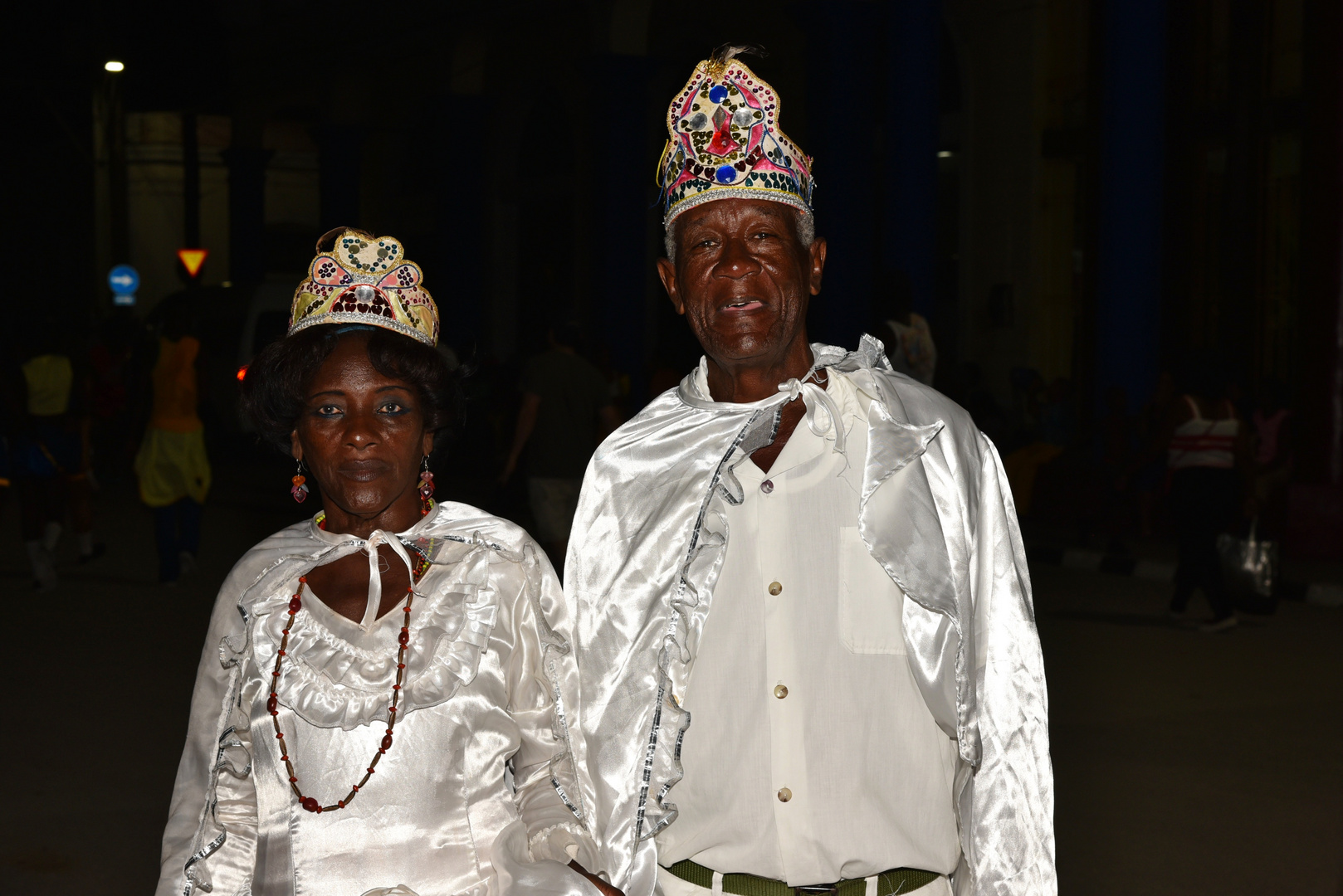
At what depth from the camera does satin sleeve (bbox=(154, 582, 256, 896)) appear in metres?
2.48

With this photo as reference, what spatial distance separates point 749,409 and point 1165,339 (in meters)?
17.0

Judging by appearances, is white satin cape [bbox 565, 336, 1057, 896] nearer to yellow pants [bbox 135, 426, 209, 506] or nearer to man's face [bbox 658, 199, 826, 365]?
man's face [bbox 658, 199, 826, 365]

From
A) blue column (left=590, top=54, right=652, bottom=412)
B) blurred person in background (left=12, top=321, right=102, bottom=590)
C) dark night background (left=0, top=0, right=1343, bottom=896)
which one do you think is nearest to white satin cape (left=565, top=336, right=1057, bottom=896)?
dark night background (left=0, top=0, right=1343, bottom=896)

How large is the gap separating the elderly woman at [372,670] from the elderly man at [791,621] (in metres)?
0.12

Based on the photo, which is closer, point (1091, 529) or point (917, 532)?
point (917, 532)

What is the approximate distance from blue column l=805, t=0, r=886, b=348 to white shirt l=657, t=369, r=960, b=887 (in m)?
14.5

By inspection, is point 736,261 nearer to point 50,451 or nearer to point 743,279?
point 743,279

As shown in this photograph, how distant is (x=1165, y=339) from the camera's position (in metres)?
18.5

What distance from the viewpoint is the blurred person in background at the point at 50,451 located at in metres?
11.2

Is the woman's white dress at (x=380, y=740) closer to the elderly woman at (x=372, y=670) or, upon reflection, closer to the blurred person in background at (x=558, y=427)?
the elderly woman at (x=372, y=670)

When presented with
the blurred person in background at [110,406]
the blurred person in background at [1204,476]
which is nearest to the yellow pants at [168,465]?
the blurred person in background at [1204,476]

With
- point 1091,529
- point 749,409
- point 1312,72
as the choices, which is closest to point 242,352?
point 1091,529

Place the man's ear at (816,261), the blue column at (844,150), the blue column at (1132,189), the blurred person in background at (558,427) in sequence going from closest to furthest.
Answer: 1. the man's ear at (816,261)
2. the blurred person in background at (558,427)
3. the blue column at (1132,189)
4. the blue column at (844,150)

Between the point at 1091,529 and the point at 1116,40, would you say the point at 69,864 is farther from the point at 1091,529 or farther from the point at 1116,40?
the point at 1116,40
